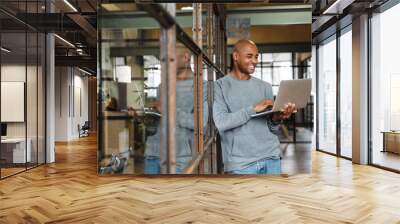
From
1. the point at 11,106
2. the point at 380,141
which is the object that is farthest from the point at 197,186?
the point at 380,141

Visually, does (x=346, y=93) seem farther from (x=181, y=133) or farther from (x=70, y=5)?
(x=70, y=5)

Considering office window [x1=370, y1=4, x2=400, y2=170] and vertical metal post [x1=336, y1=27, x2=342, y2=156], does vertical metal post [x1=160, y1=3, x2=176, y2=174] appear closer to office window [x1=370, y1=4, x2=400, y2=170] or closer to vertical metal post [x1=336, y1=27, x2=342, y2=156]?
office window [x1=370, y1=4, x2=400, y2=170]

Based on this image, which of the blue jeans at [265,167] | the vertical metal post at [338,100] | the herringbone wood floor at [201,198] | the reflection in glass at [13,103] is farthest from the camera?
the vertical metal post at [338,100]

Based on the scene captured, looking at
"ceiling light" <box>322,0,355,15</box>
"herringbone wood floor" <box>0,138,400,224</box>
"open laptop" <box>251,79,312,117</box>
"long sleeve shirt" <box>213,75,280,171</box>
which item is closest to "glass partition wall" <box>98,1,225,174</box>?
"long sleeve shirt" <box>213,75,280,171</box>

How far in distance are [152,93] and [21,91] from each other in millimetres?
3203

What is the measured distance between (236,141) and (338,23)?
4240mm

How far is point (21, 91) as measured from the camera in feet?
24.0

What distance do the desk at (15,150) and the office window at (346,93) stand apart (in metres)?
6.25

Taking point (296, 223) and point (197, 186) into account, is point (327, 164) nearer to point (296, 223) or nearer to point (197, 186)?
point (197, 186)

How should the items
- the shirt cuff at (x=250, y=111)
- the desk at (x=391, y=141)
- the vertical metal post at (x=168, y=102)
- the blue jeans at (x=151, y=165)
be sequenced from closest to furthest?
the vertical metal post at (x=168, y=102), the blue jeans at (x=151, y=165), the shirt cuff at (x=250, y=111), the desk at (x=391, y=141)

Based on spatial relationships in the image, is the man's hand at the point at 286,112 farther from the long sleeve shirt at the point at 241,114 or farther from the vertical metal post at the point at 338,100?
the vertical metal post at the point at 338,100

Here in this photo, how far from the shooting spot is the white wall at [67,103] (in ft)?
52.4

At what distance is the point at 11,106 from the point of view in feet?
23.0

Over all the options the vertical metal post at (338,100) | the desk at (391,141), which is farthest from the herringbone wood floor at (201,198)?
the vertical metal post at (338,100)
